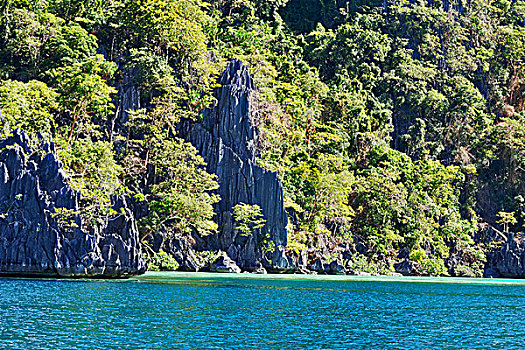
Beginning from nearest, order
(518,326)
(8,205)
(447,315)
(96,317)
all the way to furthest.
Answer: (96,317) → (518,326) → (447,315) → (8,205)

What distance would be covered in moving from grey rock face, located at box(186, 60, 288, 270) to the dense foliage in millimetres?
1446

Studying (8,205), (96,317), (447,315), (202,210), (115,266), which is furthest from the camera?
(202,210)

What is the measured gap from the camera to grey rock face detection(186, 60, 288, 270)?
179 feet

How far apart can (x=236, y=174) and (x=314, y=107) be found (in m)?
18.3

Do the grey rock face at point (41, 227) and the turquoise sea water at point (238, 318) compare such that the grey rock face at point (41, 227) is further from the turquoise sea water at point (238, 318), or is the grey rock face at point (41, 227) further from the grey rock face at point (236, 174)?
the grey rock face at point (236, 174)

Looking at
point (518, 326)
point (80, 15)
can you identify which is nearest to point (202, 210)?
point (80, 15)

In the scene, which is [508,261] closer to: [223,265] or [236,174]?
[236,174]

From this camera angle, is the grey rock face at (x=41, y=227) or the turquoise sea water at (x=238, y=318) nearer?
the turquoise sea water at (x=238, y=318)

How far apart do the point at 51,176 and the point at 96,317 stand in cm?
1906

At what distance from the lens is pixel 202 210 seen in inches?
2023

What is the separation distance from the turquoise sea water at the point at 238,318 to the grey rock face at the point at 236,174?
59.8 feet

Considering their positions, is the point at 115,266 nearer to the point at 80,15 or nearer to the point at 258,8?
the point at 80,15

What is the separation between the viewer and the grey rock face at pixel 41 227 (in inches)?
1454

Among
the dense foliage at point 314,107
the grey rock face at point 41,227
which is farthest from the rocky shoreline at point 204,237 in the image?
the dense foliage at point 314,107
